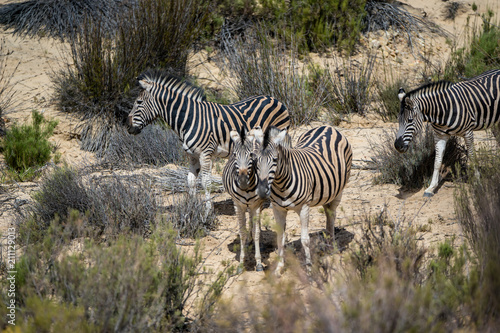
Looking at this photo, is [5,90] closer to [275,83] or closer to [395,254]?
[275,83]

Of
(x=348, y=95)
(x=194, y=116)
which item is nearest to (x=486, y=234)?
(x=194, y=116)

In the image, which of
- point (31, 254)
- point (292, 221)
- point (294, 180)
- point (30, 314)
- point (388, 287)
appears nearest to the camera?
point (388, 287)

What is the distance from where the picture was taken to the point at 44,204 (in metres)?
5.99

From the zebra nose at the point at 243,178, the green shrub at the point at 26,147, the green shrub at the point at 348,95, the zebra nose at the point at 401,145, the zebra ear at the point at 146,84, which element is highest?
the green shrub at the point at 348,95

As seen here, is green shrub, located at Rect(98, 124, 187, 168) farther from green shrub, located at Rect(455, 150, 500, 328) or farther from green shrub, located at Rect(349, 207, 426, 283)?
green shrub, located at Rect(455, 150, 500, 328)

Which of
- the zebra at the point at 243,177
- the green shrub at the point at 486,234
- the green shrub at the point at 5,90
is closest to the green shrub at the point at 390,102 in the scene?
the green shrub at the point at 486,234

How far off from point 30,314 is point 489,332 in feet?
9.42

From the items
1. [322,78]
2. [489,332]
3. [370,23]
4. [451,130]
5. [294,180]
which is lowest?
[489,332]

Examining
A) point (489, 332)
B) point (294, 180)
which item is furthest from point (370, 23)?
point (489, 332)

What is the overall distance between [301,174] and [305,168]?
13 centimetres

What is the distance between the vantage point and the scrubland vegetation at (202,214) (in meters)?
2.82

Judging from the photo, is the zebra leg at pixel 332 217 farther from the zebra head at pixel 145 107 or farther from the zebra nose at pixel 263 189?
the zebra head at pixel 145 107

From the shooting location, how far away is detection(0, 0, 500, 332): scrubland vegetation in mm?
2824

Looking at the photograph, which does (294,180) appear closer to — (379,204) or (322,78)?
(379,204)
